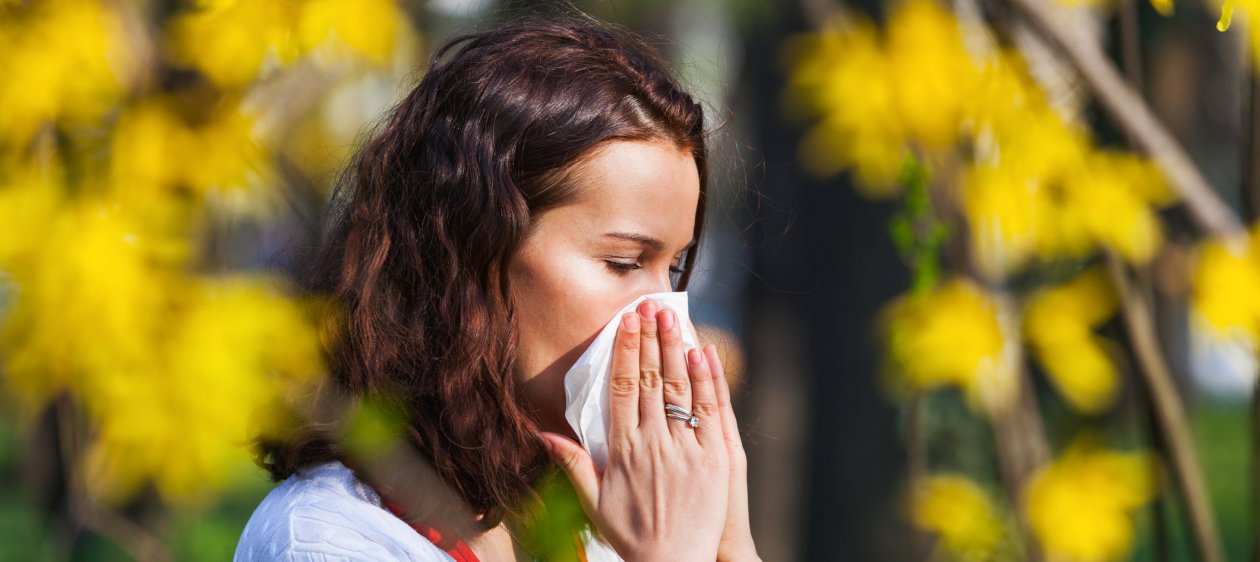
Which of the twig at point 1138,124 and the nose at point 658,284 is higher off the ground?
the twig at point 1138,124

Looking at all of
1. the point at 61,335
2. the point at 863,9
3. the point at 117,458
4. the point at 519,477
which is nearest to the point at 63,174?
the point at 61,335

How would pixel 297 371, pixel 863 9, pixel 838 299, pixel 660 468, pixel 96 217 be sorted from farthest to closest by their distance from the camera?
1. pixel 838 299
2. pixel 863 9
3. pixel 96 217
4. pixel 297 371
5. pixel 660 468

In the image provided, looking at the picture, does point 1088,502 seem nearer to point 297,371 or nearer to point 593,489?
point 593,489

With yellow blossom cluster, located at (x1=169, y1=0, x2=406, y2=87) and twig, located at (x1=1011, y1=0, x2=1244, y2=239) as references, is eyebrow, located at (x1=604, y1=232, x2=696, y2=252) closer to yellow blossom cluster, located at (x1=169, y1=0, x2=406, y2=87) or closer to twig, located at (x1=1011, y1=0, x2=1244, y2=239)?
yellow blossom cluster, located at (x1=169, y1=0, x2=406, y2=87)

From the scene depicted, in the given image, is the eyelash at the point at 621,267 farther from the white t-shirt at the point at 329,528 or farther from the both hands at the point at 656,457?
the white t-shirt at the point at 329,528

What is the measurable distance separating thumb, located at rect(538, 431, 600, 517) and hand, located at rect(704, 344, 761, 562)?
0.21m

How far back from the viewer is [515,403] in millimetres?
1733

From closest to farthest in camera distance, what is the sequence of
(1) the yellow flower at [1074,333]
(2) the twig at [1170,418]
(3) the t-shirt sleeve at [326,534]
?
(3) the t-shirt sleeve at [326,534] < (2) the twig at [1170,418] < (1) the yellow flower at [1074,333]

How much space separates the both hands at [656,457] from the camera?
64.5 inches

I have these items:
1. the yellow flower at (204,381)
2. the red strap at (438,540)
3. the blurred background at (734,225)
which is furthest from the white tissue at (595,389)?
the yellow flower at (204,381)

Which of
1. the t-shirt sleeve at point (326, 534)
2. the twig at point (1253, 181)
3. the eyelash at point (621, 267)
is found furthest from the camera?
the twig at point (1253, 181)

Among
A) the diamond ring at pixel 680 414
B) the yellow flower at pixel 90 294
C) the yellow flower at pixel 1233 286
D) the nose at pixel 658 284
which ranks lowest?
the yellow flower at pixel 90 294

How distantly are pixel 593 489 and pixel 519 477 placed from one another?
11 cm

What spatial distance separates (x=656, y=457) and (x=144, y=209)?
4.15 feet
